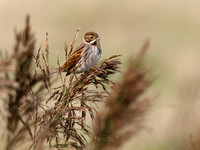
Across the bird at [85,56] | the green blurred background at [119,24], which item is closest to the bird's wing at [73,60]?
the bird at [85,56]

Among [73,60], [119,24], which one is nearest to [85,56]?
[73,60]

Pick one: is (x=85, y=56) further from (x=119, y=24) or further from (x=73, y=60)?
(x=119, y=24)

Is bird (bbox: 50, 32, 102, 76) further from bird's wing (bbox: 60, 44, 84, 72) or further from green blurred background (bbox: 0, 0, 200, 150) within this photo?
green blurred background (bbox: 0, 0, 200, 150)

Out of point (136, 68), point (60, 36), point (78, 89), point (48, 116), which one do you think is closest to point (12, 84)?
point (136, 68)

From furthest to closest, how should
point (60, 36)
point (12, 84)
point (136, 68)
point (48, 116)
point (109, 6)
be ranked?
1. point (109, 6)
2. point (60, 36)
3. point (48, 116)
4. point (12, 84)
5. point (136, 68)

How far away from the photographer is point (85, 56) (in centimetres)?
538

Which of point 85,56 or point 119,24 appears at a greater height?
point 119,24

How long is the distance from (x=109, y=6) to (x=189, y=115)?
24.3 meters

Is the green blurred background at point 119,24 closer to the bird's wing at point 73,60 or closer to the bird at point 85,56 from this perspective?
the bird at point 85,56

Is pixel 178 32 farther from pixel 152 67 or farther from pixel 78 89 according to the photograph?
pixel 152 67

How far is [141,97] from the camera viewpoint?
2082mm

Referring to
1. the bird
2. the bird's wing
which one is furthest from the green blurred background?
the bird's wing

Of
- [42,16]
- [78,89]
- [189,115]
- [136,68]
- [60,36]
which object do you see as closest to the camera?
[136,68]

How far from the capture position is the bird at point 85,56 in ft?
16.3
